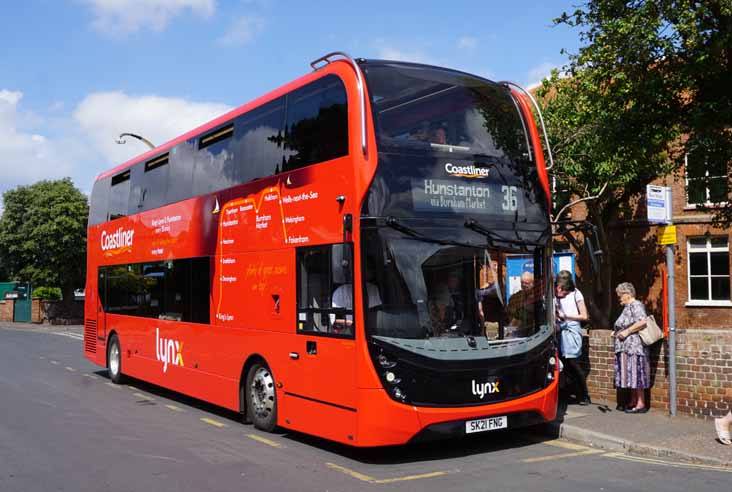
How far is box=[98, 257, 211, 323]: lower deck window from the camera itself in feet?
36.4

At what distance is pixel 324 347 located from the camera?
7.98 meters

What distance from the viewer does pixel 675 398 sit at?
948 cm

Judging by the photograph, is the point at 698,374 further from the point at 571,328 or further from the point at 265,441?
the point at 265,441

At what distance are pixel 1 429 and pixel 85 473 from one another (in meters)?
3.05

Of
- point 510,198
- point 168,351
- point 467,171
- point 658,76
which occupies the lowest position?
point 168,351

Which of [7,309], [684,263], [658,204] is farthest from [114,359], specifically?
[7,309]

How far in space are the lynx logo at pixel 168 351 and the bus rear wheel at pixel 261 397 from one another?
2.43 meters

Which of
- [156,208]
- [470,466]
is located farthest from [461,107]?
[156,208]

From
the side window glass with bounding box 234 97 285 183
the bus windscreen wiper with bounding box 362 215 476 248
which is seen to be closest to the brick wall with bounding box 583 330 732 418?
the bus windscreen wiper with bounding box 362 215 476 248

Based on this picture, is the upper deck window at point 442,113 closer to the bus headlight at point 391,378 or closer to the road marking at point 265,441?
the bus headlight at point 391,378

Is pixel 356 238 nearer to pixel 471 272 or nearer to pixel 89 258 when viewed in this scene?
pixel 471 272

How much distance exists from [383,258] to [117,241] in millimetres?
8787

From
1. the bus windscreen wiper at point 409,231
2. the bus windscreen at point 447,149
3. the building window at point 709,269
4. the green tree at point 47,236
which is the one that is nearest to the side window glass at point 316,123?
the bus windscreen at point 447,149

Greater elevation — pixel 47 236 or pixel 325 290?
pixel 47 236
